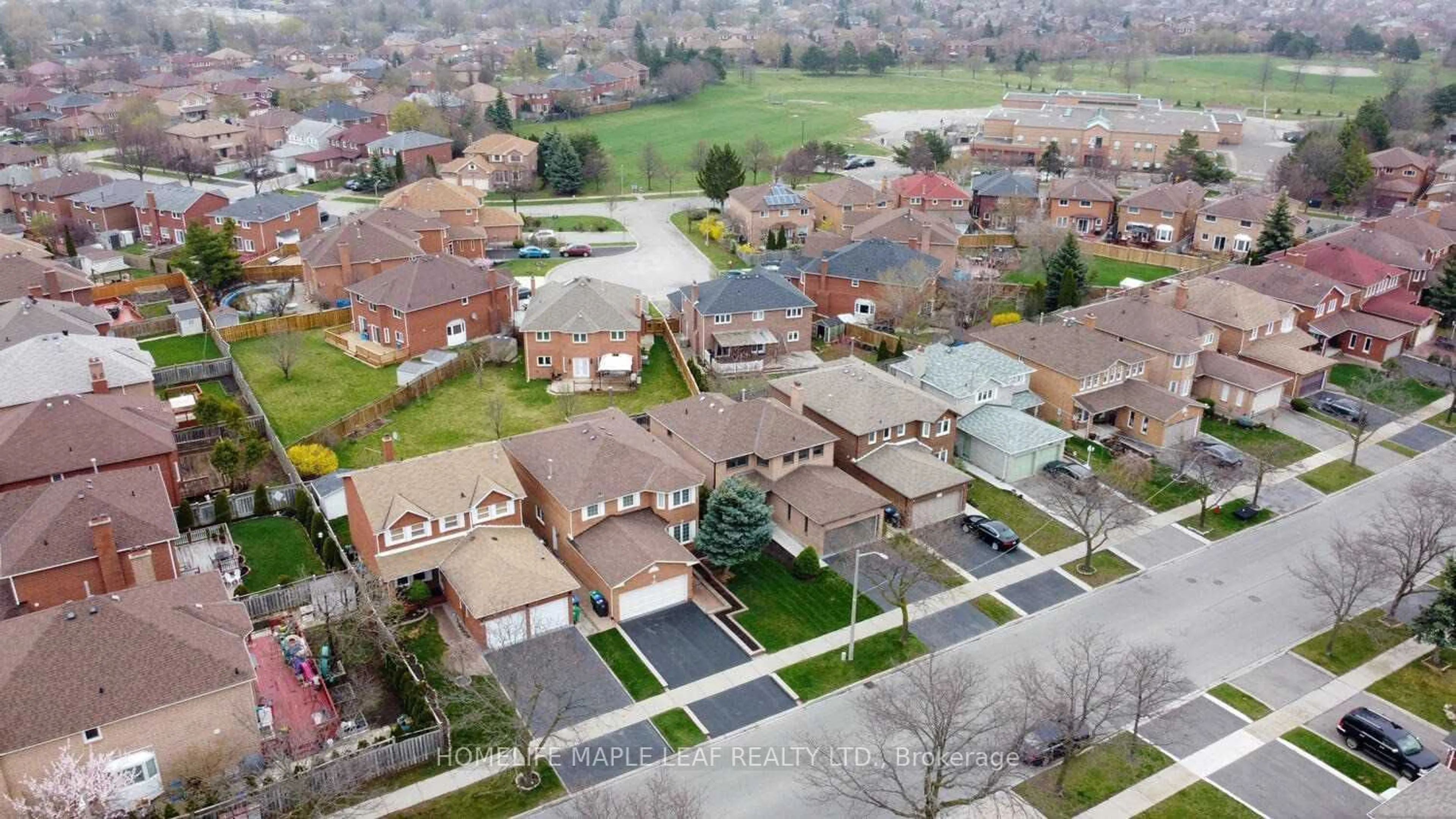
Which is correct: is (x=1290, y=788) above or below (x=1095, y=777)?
below

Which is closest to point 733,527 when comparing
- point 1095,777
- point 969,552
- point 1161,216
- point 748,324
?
point 969,552

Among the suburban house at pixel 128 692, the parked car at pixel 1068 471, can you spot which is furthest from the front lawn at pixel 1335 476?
the suburban house at pixel 128 692

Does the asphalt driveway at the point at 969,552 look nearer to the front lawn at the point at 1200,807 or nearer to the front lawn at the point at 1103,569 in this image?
the front lawn at the point at 1103,569

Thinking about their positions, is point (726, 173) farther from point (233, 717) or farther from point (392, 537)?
point (233, 717)

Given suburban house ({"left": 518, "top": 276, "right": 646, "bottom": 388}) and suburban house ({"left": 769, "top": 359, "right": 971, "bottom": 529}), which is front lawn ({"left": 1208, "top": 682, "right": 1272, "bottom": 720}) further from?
suburban house ({"left": 518, "top": 276, "right": 646, "bottom": 388})

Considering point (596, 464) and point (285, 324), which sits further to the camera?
point (285, 324)

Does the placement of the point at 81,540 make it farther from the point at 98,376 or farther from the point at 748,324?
the point at 748,324
